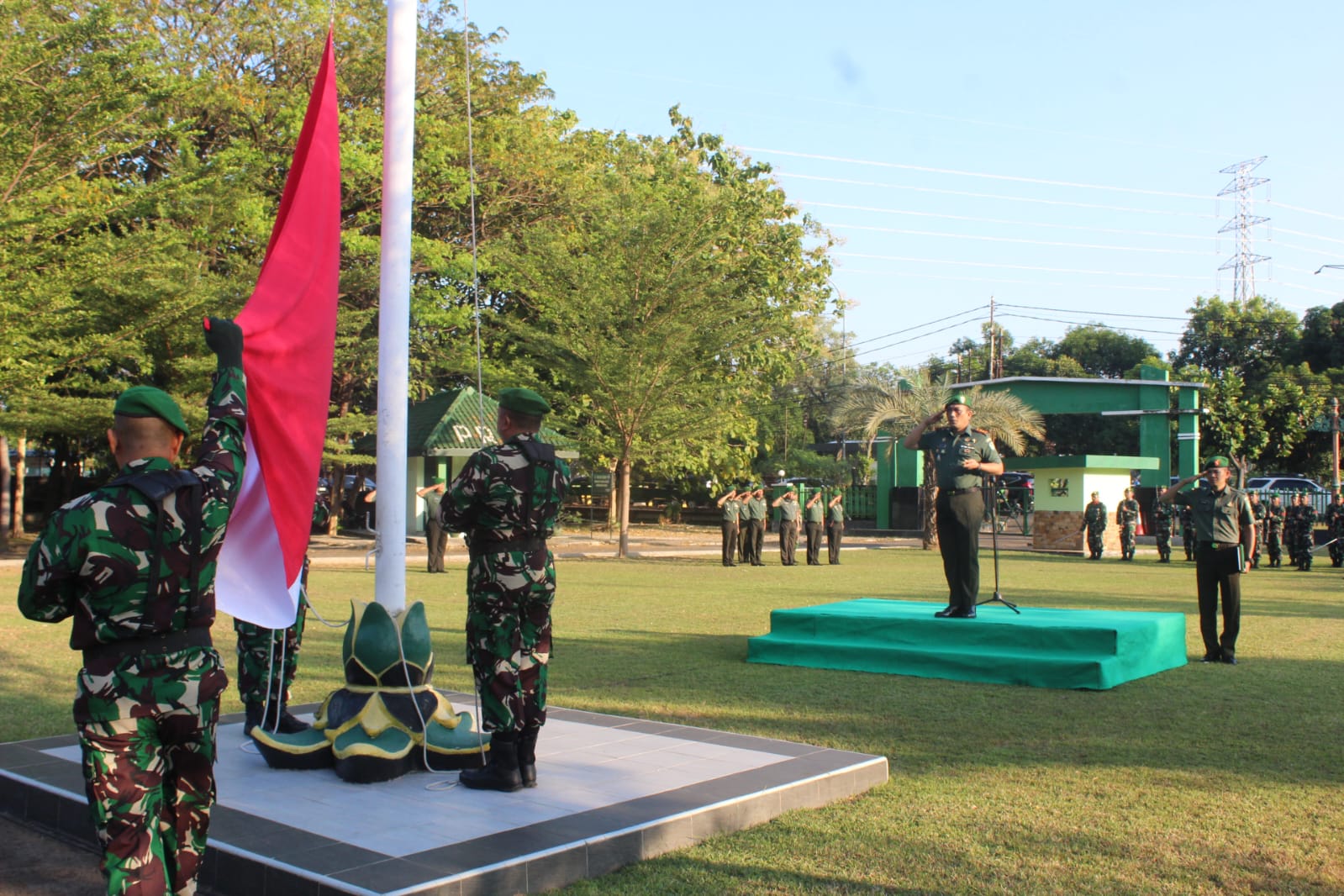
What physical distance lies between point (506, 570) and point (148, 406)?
7.51ft

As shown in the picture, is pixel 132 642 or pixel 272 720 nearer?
pixel 132 642

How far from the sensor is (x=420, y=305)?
31125 millimetres

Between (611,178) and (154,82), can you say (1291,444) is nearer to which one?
(611,178)

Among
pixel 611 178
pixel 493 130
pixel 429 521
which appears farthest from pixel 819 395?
pixel 429 521

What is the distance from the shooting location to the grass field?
4734 mm

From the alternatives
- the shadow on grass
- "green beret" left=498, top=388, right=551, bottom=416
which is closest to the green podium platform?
the shadow on grass

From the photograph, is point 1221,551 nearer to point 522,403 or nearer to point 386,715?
point 522,403

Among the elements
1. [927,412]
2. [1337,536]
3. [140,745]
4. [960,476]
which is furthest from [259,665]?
[927,412]

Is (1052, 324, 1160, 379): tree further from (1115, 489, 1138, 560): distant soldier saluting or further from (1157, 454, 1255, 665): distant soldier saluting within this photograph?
Result: (1157, 454, 1255, 665): distant soldier saluting

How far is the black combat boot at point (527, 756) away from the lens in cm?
567

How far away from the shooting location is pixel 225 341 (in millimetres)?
4207

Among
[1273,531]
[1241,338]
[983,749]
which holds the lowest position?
[983,749]

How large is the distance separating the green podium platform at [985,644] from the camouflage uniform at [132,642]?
284 inches

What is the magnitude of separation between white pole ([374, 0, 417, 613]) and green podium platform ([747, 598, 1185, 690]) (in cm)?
522
